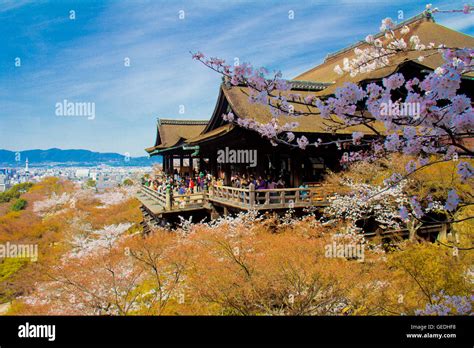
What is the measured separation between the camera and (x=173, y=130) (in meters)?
26.5

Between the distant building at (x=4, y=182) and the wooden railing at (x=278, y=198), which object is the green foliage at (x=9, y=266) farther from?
the distant building at (x=4, y=182)

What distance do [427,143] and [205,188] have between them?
38.7ft

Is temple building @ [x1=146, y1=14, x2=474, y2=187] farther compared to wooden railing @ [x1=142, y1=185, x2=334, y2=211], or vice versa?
temple building @ [x1=146, y1=14, x2=474, y2=187]

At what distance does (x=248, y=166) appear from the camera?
1390 cm

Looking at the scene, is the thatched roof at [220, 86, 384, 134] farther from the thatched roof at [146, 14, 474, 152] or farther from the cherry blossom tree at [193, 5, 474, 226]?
the cherry blossom tree at [193, 5, 474, 226]

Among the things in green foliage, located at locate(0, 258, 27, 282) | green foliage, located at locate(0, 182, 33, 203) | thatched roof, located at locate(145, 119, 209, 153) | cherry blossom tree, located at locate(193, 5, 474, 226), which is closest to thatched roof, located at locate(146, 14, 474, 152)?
cherry blossom tree, located at locate(193, 5, 474, 226)

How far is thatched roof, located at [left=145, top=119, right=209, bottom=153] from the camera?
25405mm

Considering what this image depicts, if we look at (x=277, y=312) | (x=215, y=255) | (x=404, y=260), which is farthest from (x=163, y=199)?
(x=404, y=260)

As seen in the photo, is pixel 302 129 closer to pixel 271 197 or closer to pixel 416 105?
pixel 271 197

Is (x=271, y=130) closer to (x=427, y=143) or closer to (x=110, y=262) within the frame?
(x=427, y=143)

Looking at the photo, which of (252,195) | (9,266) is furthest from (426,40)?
(9,266)

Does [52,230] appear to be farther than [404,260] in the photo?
Yes
